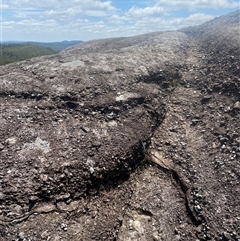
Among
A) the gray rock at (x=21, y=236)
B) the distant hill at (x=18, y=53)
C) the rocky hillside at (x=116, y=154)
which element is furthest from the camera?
the distant hill at (x=18, y=53)

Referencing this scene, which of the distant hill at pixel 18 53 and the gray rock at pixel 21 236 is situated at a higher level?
the gray rock at pixel 21 236

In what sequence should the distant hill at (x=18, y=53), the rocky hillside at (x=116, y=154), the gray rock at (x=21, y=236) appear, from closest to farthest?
the gray rock at (x=21, y=236), the rocky hillside at (x=116, y=154), the distant hill at (x=18, y=53)

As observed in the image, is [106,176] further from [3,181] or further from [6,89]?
[6,89]

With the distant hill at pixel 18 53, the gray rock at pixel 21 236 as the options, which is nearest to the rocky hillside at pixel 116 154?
the gray rock at pixel 21 236

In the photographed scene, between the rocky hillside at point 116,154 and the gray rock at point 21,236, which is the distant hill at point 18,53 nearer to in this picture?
the rocky hillside at point 116,154

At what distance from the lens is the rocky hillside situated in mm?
6922

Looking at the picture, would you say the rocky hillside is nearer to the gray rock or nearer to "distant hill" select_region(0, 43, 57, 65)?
the gray rock

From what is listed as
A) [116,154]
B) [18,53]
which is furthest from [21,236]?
[18,53]

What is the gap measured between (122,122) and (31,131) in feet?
11.1

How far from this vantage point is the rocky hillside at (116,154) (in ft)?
22.7

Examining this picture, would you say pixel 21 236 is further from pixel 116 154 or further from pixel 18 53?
pixel 18 53

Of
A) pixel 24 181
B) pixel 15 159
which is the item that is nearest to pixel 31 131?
pixel 15 159

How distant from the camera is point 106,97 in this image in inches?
421

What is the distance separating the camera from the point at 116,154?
8555 mm
